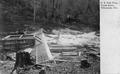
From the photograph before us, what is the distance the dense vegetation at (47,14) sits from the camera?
1604mm

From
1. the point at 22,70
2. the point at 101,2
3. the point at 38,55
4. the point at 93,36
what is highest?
the point at 101,2

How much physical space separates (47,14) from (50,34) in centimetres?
15

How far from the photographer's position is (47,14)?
5.29ft

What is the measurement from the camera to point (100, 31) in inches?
62.6

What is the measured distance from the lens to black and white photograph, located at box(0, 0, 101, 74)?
1599 mm

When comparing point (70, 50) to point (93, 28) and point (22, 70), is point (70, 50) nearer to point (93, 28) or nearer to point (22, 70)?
point (93, 28)

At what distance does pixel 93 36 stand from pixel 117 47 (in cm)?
20

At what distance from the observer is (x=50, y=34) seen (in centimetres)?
161

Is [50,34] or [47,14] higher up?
[47,14]

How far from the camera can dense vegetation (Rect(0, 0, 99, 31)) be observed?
1.60 meters

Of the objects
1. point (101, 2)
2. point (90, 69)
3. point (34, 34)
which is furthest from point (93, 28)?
point (34, 34)

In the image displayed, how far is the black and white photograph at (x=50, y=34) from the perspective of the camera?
160 cm

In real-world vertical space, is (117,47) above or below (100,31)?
below

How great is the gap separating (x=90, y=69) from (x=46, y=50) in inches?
14.2
